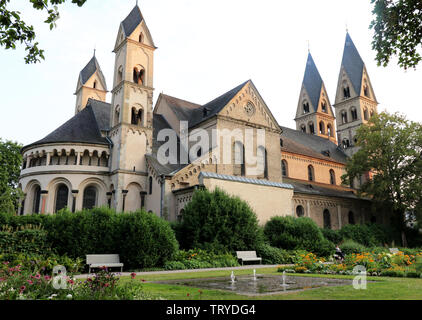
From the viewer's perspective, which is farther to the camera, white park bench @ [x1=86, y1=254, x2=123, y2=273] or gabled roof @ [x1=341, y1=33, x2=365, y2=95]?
gabled roof @ [x1=341, y1=33, x2=365, y2=95]

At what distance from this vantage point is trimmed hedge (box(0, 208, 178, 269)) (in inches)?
649

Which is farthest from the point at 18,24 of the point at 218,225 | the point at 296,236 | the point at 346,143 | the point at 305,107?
the point at 305,107

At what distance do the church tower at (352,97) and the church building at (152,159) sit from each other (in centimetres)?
2088

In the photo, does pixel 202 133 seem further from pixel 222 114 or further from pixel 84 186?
pixel 84 186

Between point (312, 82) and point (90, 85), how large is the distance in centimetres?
4325

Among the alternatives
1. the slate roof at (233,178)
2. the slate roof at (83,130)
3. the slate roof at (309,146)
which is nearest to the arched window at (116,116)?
the slate roof at (83,130)

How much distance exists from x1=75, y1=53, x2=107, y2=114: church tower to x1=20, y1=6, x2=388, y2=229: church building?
37cm

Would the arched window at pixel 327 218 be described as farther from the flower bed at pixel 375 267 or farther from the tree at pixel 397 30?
the tree at pixel 397 30

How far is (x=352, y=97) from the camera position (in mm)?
60906

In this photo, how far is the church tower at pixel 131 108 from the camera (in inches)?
1169

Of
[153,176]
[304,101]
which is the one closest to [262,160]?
[153,176]

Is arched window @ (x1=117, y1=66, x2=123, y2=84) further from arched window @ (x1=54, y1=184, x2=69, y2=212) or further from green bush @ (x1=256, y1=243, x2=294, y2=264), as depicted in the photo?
green bush @ (x1=256, y1=243, x2=294, y2=264)

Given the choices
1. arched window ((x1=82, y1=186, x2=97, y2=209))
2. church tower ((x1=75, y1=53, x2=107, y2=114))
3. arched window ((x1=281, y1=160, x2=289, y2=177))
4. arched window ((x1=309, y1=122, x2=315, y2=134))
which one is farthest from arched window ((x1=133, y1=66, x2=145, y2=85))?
arched window ((x1=309, y1=122, x2=315, y2=134))
